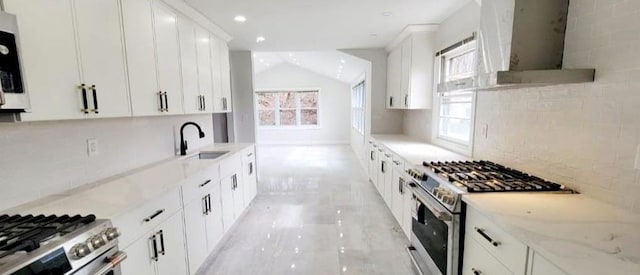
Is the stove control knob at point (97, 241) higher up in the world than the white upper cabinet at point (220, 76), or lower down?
lower down

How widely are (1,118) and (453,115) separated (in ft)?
12.1

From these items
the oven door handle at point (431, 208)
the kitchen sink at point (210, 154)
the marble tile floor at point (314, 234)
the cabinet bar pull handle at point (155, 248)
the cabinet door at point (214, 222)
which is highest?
the kitchen sink at point (210, 154)

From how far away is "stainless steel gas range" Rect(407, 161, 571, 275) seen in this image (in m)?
1.65

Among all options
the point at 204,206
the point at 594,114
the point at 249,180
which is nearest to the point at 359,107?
the point at 249,180

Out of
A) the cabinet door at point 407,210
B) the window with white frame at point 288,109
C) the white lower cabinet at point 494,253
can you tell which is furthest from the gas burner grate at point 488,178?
the window with white frame at point 288,109

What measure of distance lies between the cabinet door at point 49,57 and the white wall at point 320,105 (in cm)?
833

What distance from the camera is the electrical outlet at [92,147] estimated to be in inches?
77.1

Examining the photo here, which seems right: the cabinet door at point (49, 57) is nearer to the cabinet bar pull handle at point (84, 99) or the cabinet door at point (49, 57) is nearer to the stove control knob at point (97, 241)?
the cabinet bar pull handle at point (84, 99)

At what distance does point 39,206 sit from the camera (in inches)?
58.6

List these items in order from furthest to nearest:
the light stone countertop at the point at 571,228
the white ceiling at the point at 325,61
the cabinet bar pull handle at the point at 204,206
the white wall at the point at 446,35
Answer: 1. the white ceiling at the point at 325,61
2. the white wall at the point at 446,35
3. the cabinet bar pull handle at the point at 204,206
4. the light stone countertop at the point at 571,228

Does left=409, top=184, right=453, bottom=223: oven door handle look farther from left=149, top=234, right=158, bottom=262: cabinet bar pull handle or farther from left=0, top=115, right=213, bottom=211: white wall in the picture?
left=0, top=115, right=213, bottom=211: white wall

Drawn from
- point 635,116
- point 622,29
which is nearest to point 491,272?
point 635,116

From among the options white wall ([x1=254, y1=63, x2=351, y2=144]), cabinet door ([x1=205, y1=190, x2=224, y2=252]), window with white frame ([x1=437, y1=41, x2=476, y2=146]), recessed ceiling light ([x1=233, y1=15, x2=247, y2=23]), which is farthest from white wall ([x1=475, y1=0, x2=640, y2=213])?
white wall ([x1=254, y1=63, x2=351, y2=144])

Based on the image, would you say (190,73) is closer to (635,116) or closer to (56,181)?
(56,181)
